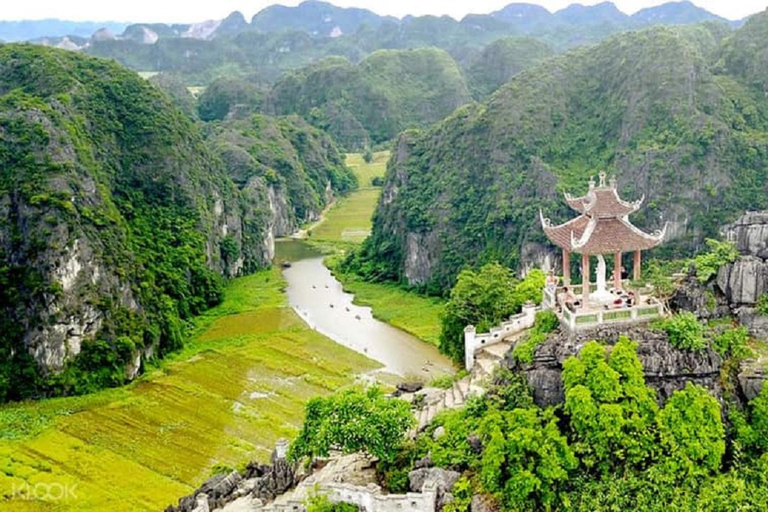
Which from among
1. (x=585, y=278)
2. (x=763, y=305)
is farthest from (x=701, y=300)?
(x=585, y=278)

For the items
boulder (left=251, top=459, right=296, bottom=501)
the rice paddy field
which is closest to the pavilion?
boulder (left=251, top=459, right=296, bottom=501)

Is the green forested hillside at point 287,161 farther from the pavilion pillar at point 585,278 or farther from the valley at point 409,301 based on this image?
the pavilion pillar at point 585,278

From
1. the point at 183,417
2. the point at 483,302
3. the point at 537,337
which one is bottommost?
the point at 183,417

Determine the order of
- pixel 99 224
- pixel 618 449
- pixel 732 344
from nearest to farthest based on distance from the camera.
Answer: pixel 618 449 < pixel 732 344 < pixel 99 224

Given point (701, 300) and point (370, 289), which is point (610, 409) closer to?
point (701, 300)

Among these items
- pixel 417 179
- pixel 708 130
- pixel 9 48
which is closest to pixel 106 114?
pixel 9 48

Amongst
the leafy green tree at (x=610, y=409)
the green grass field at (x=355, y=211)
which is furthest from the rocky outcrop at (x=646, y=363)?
the green grass field at (x=355, y=211)

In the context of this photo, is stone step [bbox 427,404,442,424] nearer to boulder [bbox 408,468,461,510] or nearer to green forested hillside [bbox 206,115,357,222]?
boulder [bbox 408,468,461,510]
